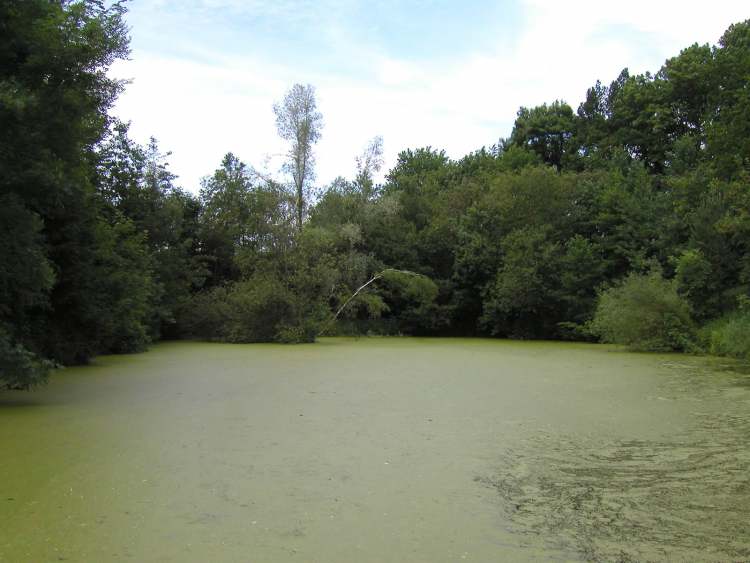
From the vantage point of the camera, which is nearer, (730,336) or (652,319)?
(730,336)

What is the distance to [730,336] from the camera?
11344 mm

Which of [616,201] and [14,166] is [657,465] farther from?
[616,201]

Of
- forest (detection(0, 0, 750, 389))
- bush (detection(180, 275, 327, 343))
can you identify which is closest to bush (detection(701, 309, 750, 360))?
forest (detection(0, 0, 750, 389))

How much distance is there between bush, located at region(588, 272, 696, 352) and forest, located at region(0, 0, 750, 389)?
0.05 metres

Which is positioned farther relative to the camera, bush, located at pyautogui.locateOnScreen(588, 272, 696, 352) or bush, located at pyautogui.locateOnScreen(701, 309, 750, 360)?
bush, located at pyautogui.locateOnScreen(588, 272, 696, 352)

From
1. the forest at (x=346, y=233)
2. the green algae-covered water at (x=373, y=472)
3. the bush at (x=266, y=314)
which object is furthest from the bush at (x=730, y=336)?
the bush at (x=266, y=314)

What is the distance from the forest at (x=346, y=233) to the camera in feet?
20.5

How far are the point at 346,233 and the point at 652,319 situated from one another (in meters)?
9.97

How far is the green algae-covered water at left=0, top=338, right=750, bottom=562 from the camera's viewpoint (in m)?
2.76

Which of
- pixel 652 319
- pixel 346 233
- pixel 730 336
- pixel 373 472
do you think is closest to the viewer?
pixel 373 472

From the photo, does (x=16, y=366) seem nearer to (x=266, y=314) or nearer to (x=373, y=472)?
(x=373, y=472)

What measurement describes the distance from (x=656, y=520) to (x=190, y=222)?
18.5 m

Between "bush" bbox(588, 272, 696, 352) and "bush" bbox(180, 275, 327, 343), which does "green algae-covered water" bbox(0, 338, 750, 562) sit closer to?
"bush" bbox(588, 272, 696, 352)

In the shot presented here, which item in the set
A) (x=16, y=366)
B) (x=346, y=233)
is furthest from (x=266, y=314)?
(x=16, y=366)
